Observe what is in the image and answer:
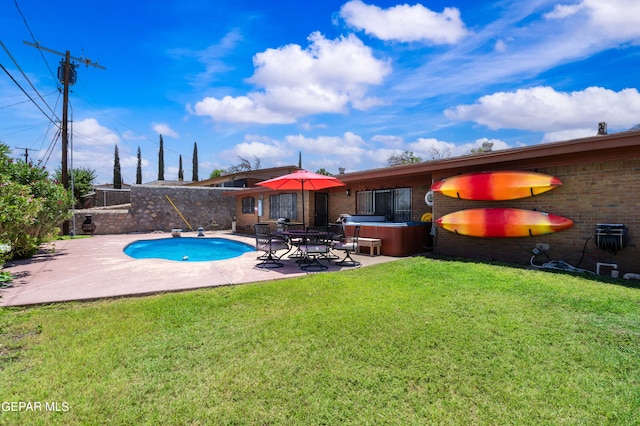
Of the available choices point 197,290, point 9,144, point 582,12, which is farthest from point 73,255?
point 582,12

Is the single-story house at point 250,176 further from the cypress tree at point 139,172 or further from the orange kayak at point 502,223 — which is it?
the cypress tree at point 139,172

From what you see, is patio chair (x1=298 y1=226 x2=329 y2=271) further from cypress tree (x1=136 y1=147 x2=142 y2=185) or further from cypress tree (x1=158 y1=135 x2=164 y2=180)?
cypress tree (x1=136 y1=147 x2=142 y2=185)

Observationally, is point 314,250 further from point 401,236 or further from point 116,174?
point 116,174

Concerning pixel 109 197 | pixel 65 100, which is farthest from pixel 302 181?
pixel 109 197

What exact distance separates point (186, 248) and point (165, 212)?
5760 millimetres

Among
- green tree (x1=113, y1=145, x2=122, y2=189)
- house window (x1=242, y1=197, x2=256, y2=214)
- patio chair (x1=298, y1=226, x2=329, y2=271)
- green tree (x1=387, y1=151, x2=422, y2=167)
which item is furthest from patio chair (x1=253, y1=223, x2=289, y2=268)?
green tree (x1=113, y1=145, x2=122, y2=189)

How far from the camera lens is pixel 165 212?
17891 millimetres

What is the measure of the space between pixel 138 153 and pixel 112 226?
28.4 m

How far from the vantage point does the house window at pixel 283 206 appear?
14.6 m

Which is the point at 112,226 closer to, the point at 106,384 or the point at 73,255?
the point at 73,255

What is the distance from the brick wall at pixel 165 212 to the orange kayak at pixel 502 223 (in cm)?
1395

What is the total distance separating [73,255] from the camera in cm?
871

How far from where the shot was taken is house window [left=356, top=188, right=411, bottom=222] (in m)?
10.6

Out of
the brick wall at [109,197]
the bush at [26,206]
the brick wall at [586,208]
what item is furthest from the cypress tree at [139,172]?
the brick wall at [586,208]
